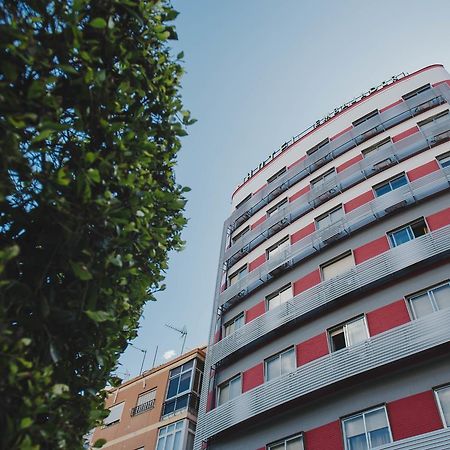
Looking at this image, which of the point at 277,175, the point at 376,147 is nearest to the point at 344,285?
the point at 376,147

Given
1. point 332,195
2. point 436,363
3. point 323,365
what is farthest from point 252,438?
point 332,195

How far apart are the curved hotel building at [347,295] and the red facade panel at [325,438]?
51mm

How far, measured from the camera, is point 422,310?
572 inches

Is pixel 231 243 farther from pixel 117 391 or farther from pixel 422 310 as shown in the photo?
pixel 422 310

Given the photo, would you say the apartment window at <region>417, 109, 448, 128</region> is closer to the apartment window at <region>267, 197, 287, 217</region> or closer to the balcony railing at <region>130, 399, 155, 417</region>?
the apartment window at <region>267, 197, 287, 217</region>

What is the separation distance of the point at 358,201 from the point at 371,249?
3.23 meters

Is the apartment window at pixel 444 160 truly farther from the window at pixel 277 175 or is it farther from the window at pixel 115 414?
the window at pixel 115 414

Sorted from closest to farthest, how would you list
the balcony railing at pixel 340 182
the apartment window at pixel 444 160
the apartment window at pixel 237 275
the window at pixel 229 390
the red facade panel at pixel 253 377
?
1. the red facade panel at pixel 253 377
2. the apartment window at pixel 444 160
3. the window at pixel 229 390
4. the balcony railing at pixel 340 182
5. the apartment window at pixel 237 275

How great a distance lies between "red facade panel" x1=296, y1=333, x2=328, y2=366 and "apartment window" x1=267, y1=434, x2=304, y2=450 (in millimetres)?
2701

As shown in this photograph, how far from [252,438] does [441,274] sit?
907 centimetres

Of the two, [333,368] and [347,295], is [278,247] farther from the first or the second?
[333,368]

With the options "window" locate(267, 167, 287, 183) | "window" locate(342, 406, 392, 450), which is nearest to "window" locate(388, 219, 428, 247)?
"window" locate(342, 406, 392, 450)

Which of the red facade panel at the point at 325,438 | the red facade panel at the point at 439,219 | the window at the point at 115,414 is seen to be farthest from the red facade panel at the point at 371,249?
the window at the point at 115,414

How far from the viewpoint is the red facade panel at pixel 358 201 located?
19797 millimetres
